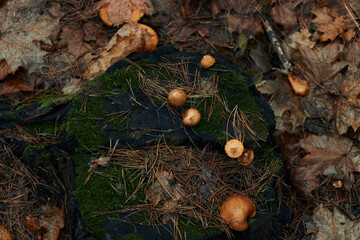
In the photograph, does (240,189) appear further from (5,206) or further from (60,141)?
(5,206)

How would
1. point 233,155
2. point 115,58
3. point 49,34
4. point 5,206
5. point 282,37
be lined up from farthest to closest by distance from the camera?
point 282,37 < point 49,34 < point 115,58 < point 5,206 < point 233,155

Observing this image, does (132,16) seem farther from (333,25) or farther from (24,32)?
(333,25)

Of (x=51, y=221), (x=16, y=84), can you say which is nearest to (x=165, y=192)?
(x=51, y=221)

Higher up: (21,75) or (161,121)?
(21,75)

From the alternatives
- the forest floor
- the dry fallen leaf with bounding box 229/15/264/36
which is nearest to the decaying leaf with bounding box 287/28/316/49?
the forest floor

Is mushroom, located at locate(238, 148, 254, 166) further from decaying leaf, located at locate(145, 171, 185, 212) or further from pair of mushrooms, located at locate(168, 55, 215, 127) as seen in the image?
decaying leaf, located at locate(145, 171, 185, 212)

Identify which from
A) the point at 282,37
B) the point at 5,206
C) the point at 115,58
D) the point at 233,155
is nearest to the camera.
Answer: the point at 233,155

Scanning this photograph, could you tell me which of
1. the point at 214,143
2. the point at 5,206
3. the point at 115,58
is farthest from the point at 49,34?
the point at 214,143

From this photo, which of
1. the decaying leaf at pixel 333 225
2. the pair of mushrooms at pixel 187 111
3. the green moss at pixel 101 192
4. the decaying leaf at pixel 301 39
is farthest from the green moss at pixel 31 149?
the decaying leaf at pixel 301 39
